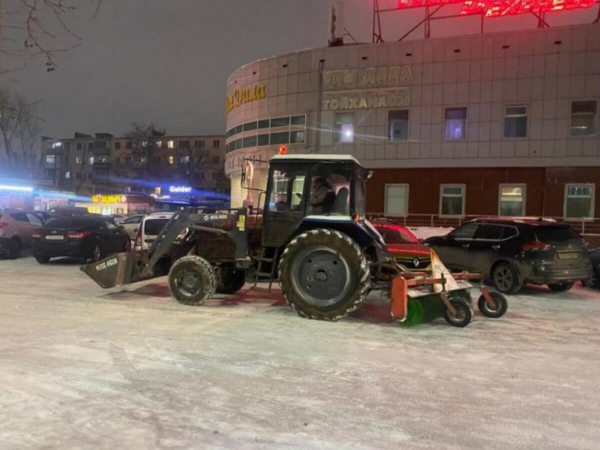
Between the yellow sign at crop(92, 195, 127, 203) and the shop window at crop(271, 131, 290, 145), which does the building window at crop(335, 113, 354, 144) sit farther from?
the yellow sign at crop(92, 195, 127, 203)

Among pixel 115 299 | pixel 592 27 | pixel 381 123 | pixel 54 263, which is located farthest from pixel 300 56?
pixel 115 299

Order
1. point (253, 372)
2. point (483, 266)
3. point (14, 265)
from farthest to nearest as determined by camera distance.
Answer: point (14, 265), point (483, 266), point (253, 372)

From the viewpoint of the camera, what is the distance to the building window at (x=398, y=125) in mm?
22469

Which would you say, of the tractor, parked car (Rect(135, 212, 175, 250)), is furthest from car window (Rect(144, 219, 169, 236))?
the tractor

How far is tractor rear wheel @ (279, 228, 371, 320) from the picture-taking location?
288 inches

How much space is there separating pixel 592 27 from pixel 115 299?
20720mm

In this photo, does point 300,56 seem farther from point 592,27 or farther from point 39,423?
point 39,423

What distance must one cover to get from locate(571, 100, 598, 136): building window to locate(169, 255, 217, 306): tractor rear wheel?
59.2 ft

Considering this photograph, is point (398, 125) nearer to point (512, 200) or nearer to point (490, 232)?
point (512, 200)

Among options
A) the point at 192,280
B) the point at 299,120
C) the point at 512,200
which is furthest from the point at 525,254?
the point at 299,120

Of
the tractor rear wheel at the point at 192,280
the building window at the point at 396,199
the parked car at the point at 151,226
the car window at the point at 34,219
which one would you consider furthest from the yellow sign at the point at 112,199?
the tractor rear wheel at the point at 192,280

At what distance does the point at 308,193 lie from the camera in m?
7.84

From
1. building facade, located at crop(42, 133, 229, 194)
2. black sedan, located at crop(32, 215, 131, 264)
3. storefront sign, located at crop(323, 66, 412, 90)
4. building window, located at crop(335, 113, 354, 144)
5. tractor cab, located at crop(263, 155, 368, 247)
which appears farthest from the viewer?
building facade, located at crop(42, 133, 229, 194)

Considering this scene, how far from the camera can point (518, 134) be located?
20734 millimetres
